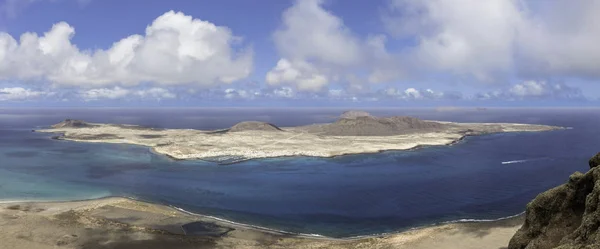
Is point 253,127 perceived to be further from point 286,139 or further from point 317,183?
point 317,183

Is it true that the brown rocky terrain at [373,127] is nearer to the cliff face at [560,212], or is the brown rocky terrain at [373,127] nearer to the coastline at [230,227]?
the coastline at [230,227]

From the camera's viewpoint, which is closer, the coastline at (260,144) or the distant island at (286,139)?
the coastline at (260,144)

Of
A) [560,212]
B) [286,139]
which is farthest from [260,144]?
[560,212]

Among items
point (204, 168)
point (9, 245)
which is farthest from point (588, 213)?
point (204, 168)

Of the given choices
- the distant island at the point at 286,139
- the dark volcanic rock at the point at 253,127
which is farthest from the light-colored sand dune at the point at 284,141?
the dark volcanic rock at the point at 253,127

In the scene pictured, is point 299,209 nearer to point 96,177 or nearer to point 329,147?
point 96,177

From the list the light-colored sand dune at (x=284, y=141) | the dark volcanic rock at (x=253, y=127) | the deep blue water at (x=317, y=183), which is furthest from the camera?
the dark volcanic rock at (x=253, y=127)

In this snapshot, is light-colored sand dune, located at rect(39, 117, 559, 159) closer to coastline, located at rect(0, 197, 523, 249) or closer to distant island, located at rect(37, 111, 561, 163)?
distant island, located at rect(37, 111, 561, 163)
